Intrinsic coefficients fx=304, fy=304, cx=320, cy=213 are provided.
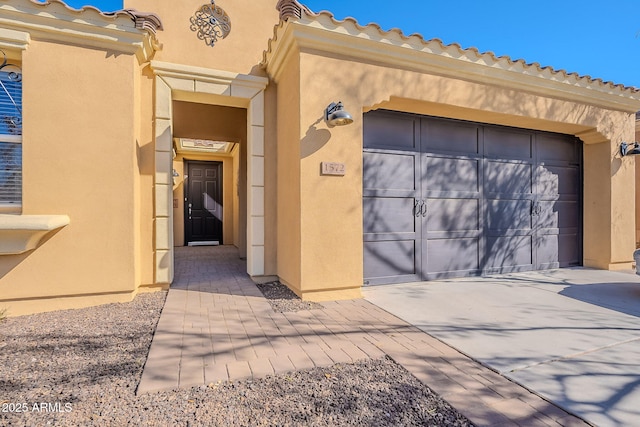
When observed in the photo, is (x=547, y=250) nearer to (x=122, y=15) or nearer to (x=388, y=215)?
(x=388, y=215)

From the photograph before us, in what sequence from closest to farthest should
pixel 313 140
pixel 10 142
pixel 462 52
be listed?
pixel 10 142 < pixel 313 140 < pixel 462 52

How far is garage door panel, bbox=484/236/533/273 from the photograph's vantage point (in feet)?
16.8

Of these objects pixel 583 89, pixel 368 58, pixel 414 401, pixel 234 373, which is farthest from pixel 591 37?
pixel 234 373

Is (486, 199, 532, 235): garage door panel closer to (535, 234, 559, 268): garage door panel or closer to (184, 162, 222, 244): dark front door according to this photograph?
(535, 234, 559, 268): garage door panel

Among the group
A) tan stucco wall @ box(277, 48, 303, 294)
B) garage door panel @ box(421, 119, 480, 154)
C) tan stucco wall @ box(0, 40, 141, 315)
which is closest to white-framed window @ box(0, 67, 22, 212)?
tan stucco wall @ box(0, 40, 141, 315)

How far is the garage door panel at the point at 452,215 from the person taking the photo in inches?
184

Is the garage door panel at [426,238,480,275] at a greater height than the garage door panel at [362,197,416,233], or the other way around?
the garage door panel at [362,197,416,233]

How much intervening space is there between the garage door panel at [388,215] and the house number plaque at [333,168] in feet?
2.38

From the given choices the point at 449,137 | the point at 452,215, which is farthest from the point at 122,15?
the point at 452,215

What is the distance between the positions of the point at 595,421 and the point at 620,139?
6.30 metres

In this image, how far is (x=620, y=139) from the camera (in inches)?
223

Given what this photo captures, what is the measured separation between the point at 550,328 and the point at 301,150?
3.08 metres

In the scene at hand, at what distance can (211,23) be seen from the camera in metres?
4.36

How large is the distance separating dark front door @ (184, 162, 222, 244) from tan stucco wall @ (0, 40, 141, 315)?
20.5 ft
